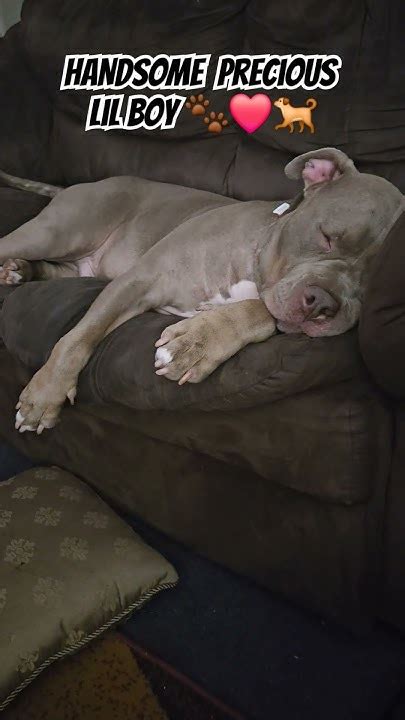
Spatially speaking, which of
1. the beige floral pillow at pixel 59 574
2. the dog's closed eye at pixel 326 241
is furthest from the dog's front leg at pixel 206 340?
the beige floral pillow at pixel 59 574

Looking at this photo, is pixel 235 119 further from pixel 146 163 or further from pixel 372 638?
pixel 372 638

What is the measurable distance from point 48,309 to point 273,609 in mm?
1033

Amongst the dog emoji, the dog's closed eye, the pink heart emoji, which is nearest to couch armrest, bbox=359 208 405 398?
the dog's closed eye

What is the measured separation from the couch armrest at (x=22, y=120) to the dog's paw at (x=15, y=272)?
0.88 m

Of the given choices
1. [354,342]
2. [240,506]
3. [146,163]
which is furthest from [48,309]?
[146,163]

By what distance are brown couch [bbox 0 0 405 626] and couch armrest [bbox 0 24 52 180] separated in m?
0.15

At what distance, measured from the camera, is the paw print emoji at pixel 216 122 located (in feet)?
9.36

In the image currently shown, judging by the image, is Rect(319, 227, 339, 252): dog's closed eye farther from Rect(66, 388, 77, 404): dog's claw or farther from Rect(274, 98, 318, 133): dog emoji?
Rect(274, 98, 318, 133): dog emoji

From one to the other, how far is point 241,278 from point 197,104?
1181mm

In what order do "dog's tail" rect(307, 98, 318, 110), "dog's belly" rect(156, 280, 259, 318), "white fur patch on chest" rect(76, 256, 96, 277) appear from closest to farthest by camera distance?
"dog's belly" rect(156, 280, 259, 318), "dog's tail" rect(307, 98, 318, 110), "white fur patch on chest" rect(76, 256, 96, 277)

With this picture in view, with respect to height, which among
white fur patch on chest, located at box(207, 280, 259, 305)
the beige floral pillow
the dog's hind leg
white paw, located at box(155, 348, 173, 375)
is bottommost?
the beige floral pillow

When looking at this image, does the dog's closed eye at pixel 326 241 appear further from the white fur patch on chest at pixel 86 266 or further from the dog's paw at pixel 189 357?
the white fur patch on chest at pixel 86 266

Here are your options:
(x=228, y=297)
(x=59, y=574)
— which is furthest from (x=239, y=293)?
(x=59, y=574)

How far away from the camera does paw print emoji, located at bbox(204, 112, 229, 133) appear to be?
2.85m
